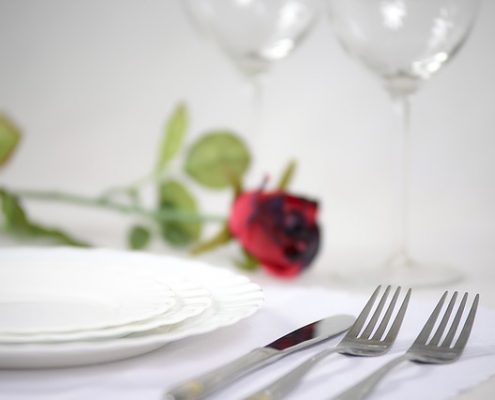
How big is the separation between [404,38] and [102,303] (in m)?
0.48

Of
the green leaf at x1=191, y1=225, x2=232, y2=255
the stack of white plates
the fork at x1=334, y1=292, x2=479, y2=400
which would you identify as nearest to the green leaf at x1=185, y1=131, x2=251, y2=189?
the green leaf at x1=191, y1=225, x2=232, y2=255

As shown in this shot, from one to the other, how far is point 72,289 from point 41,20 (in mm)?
1088

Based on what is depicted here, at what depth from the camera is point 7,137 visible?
3.30 ft

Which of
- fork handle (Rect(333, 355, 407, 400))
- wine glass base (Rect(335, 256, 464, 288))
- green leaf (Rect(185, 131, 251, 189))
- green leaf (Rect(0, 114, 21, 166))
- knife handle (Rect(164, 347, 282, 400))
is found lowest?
knife handle (Rect(164, 347, 282, 400))

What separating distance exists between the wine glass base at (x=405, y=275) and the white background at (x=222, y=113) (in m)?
0.27

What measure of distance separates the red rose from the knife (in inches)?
11.4

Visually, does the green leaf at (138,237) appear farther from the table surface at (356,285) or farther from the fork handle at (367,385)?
the fork handle at (367,385)

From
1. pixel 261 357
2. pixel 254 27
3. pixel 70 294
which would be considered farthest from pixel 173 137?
pixel 261 357

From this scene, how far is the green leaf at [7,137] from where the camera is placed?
1.01m

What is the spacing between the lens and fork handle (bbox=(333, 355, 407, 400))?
466 mm

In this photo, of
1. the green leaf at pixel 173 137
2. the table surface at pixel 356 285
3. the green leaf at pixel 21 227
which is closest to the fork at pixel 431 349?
the table surface at pixel 356 285

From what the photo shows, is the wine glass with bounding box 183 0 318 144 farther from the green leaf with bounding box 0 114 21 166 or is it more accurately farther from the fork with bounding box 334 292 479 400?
the fork with bounding box 334 292 479 400

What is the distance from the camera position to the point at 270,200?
91 cm

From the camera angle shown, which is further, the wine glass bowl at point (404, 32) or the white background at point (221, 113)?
the white background at point (221, 113)
